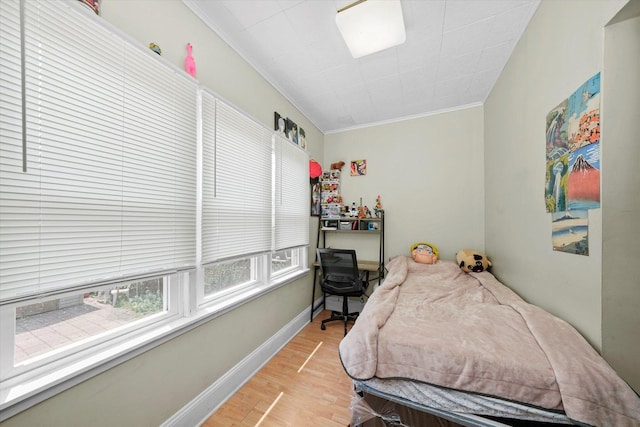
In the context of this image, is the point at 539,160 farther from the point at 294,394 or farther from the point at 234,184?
the point at 294,394

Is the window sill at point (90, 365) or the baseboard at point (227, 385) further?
the baseboard at point (227, 385)

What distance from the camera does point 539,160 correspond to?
1488 mm

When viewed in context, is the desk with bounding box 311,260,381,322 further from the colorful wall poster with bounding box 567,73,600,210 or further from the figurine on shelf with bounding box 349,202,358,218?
the colorful wall poster with bounding box 567,73,600,210

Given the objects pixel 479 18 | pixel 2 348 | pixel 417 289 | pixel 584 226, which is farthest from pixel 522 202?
pixel 2 348

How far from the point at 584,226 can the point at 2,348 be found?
247 cm

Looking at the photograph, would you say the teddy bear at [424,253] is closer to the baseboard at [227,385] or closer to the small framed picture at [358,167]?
the small framed picture at [358,167]

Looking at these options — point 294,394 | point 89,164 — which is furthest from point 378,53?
point 294,394

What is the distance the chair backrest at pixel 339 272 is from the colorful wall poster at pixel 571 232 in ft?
5.09

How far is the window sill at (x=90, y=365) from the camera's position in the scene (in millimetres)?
778

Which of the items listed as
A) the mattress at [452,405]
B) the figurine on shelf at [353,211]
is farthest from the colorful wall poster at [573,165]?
the figurine on shelf at [353,211]

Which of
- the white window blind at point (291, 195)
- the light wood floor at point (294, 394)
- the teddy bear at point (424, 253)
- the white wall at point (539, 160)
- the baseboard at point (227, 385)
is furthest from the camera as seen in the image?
the teddy bear at point (424, 253)

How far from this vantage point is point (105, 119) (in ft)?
3.32

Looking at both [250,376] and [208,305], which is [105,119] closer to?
[208,305]

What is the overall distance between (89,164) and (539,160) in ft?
8.33
